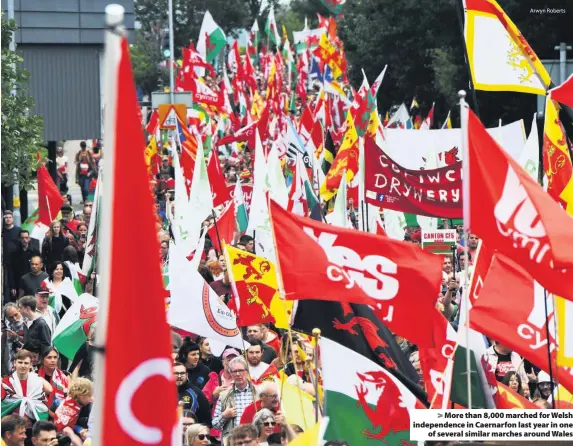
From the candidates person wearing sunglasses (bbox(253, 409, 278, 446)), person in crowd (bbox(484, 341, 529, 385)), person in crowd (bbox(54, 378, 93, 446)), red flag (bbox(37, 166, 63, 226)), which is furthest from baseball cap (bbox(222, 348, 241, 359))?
red flag (bbox(37, 166, 63, 226))

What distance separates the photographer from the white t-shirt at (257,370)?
11.1 meters

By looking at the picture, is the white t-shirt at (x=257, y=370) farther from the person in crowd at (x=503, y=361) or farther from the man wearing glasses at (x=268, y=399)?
the person in crowd at (x=503, y=361)

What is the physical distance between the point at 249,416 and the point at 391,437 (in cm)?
182

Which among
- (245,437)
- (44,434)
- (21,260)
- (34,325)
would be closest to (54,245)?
(21,260)

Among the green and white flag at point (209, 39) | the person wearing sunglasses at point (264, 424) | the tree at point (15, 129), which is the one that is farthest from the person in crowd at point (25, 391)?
the green and white flag at point (209, 39)

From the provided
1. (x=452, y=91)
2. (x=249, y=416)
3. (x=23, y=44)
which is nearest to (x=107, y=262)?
(x=249, y=416)

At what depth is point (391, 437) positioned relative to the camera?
27.3 feet

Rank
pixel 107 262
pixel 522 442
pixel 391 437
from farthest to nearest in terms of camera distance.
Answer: pixel 391 437 < pixel 522 442 < pixel 107 262

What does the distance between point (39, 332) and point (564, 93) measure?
478 cm

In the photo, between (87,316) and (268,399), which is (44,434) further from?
(87,316)

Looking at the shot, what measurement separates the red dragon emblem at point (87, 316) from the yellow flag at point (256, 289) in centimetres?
139

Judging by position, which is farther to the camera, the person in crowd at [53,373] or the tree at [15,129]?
the tree at [15,129]

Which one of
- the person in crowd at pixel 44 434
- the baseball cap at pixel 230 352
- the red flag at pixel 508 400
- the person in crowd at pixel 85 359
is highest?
the red flag at pixel 508 400

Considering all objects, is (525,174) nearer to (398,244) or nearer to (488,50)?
(398,244)
